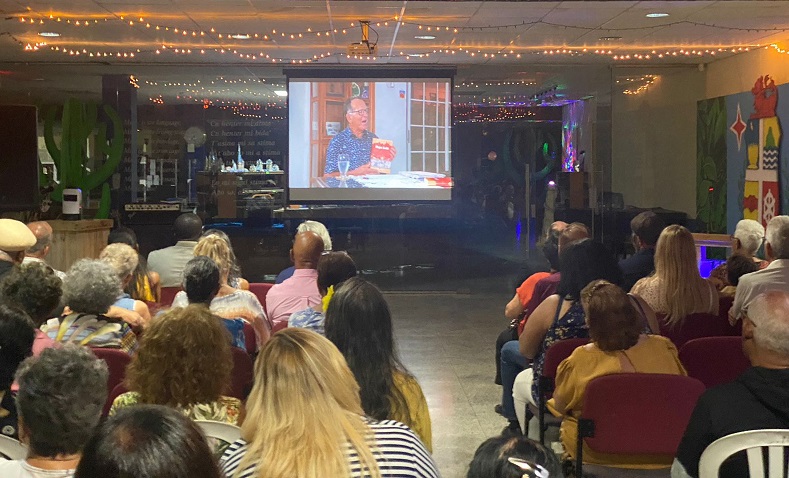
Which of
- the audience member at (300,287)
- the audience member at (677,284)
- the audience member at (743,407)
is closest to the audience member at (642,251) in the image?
the audience member at (677,284)

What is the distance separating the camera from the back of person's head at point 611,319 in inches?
144

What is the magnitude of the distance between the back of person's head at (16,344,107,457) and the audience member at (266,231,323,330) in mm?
3050

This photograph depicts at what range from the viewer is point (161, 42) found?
10.3 meters

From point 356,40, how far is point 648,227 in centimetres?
488

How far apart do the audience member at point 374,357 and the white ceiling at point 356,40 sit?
4836mm

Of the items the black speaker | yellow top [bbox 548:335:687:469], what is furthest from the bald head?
the black speaker

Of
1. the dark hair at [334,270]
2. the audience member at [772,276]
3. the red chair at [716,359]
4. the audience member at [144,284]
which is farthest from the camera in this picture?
the audience member at [144,284]

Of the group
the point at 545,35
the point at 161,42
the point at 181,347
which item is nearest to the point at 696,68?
the point at 545,35

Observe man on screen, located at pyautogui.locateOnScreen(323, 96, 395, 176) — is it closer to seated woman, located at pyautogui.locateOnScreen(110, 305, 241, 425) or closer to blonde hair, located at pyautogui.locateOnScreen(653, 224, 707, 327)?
blonde hair, located at pyautogui.locateOnScreen(653, 224, 707, 327)

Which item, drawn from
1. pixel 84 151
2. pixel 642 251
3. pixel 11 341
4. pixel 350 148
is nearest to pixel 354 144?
pixel 350 148

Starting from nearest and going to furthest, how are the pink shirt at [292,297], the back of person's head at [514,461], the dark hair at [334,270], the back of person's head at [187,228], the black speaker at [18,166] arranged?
the back of person's head at [514,461]
the dark hair at [334,270]
the pink shirt at [292,297]
the back of person's head at [187,228]
the black speaker at [18,166]

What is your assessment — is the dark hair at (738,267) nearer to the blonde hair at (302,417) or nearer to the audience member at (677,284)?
the audience member at (677,284)

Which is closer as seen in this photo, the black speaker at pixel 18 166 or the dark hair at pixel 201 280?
the dark hair at pixel 201 280

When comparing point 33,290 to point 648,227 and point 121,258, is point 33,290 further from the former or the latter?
point 648,227
